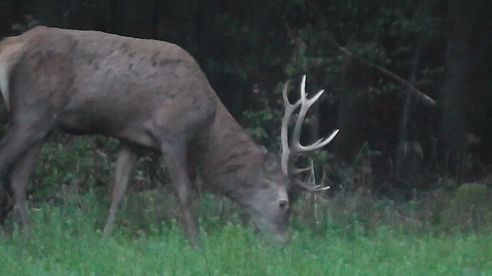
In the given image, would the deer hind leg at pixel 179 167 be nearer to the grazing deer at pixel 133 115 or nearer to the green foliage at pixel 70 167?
the grazing deer at pixel 133 115

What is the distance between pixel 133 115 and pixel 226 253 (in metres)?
2.92

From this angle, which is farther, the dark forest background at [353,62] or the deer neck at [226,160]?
the dark forest background at [353,62]

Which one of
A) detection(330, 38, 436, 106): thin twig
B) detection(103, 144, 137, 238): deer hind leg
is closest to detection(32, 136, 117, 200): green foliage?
detection(103, 144, 137, 238): deer hind leg

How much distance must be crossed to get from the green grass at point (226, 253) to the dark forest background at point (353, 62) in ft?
20.7

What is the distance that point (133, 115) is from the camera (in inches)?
Result: 511

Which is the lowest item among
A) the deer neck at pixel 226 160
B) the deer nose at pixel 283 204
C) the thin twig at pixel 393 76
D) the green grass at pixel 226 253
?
the thin twig at pixel 393 76

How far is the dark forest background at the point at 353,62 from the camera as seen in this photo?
19.7 metres

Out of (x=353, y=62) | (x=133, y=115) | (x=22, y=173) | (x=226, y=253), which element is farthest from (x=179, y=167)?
(x=353, y=62)

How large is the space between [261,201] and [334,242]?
1.72 meters

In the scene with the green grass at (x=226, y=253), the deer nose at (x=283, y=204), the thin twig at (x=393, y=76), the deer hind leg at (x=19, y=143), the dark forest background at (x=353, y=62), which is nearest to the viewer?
the green grass at (x=226, y=253)

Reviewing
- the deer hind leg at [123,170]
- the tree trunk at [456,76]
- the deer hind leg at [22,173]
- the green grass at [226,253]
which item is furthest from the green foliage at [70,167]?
the tree trunk at [456,76]

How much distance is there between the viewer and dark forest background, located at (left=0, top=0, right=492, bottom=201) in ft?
64.5

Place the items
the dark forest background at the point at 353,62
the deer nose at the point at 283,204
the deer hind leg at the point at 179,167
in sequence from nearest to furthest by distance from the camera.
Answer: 1. the deer hind leg at the point at 179,167
2. the deer nose at the point at 283,204
3. the dark forest background at the point at 353,62

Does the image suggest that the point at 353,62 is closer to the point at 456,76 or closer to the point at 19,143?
the point at 456,76
